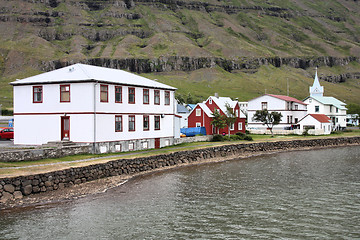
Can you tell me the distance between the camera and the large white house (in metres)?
43.2

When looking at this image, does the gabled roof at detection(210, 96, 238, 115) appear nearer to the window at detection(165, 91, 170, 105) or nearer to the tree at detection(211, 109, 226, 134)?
the tree at detection(211, 109, 226, 134)

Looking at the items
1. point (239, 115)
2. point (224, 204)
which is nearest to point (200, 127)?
point (239, 115)

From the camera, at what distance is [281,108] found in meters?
94.5

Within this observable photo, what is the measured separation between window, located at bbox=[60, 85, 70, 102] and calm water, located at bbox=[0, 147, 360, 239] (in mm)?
13139

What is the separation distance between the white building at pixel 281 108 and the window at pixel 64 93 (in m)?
59.9

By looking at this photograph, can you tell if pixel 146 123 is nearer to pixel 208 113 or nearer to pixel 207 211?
pixel 207 211

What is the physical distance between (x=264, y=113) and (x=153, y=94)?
38.6 meters

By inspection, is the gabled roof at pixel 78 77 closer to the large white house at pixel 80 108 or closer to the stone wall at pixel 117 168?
the large white house at pixel 80 108

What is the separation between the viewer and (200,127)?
7506 cm

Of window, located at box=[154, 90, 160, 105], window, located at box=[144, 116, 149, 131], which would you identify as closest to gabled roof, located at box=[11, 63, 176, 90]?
window, located at box=[154, 90, 160, 105]

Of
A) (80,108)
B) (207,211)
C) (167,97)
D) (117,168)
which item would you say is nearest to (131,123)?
(80,108)

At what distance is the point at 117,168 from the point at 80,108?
29.1ft

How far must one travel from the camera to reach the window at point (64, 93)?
4384 cm

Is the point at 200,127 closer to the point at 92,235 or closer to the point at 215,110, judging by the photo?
the point at 215,110
